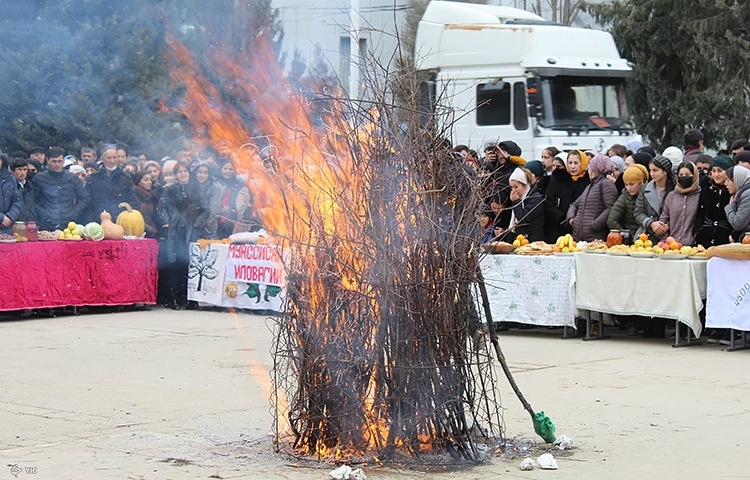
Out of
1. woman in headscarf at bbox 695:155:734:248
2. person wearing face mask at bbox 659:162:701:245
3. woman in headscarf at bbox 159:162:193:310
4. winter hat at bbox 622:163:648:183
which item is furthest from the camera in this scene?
woman in headscarf at bbox 159:162:193:310

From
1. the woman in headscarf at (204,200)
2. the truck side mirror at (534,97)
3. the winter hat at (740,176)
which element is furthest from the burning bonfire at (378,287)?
the truck side mirror at (534,97)

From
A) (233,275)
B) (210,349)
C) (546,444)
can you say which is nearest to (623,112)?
(233,275)

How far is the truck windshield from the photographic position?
2053 cm

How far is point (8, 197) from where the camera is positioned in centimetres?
1471

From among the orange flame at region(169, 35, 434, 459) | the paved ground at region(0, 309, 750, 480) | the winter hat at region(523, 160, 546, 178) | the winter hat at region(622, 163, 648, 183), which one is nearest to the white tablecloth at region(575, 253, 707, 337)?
the paved ground at region(0, 309, 750, 480)

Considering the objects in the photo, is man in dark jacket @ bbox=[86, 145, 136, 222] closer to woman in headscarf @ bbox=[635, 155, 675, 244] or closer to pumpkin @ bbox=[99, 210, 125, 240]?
pumpkin @ bbox=[99, 210, 125, 240]

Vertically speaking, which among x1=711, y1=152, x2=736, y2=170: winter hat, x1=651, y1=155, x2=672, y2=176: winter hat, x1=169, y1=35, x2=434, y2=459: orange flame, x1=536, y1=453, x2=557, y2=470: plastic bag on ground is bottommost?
x1=536, y1=453, x2=557, y2=470: plastic bag on ground

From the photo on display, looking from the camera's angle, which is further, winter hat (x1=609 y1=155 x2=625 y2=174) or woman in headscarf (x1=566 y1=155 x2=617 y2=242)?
winter hat (x1=609 y1=155 x2=625 y2=174)

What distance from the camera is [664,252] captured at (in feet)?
39.3

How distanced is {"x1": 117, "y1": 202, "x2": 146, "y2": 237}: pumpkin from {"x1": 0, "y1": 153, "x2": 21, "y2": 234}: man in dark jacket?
141 cm

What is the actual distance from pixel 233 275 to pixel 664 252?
582cm

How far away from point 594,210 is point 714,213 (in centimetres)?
153

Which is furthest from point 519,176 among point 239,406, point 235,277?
point 239,406

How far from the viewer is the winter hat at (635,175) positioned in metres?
13.1
